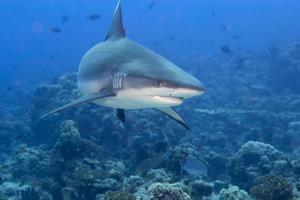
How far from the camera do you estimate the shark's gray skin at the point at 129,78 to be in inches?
203

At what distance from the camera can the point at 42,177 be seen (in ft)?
Result: 37.2

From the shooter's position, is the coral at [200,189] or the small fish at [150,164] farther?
the small fish at [150,164]

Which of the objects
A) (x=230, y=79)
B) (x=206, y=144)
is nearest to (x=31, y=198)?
(x=206, y=144)

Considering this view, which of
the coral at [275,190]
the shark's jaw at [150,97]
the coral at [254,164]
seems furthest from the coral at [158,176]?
the shark's jaw at [150,97]

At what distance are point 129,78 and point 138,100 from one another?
Result: 32 centimetres

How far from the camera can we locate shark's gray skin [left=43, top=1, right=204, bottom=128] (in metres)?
5.16

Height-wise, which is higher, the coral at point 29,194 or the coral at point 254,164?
the coral at point 254,164

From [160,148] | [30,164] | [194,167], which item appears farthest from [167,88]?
[30,164]

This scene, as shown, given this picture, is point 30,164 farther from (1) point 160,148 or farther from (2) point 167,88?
(2) point 167,88

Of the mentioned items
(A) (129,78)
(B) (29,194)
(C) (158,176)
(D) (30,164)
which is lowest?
(B) (29,194)

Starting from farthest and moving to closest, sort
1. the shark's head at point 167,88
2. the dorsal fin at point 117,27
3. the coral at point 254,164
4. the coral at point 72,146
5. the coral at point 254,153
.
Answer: the coral at point 72,146 < the coral at point 254,153 < the coral at point 254,164 < the dorsal fin at point 117,27 < the shark's head at point 167,88

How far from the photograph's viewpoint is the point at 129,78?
5703 mm

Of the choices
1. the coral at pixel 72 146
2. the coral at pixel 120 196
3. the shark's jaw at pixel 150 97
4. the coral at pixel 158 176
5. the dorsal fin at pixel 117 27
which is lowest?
the coral at pixel 120 196

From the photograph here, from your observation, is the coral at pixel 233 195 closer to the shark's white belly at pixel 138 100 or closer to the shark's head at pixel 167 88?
the shark's white belly at pixel 138 100
